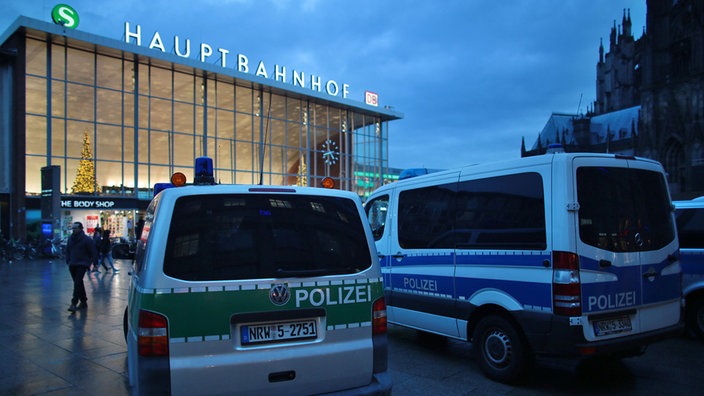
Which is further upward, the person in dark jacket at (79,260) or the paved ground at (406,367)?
the person in dark jacket at (79,260)

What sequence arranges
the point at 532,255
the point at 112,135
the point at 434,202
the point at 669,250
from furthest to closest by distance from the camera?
the point at 112,135, the point at 434,202, the point at 669,250, the point at 532,255

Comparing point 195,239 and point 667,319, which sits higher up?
point 195,239

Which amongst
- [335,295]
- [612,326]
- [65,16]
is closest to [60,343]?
[335,295]

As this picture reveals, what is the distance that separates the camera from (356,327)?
3488 millimetres

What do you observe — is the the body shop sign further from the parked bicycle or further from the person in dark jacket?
the person in dark jacket

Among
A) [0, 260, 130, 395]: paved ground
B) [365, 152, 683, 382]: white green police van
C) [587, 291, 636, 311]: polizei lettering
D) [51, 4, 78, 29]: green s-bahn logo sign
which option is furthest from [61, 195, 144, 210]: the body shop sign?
[587, 291, 636, 311]: polizei lettering

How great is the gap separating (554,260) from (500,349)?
4.04 feet

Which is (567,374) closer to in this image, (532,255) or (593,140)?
(532,255)

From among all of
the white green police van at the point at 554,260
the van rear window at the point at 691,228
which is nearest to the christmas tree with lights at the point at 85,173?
the white green police van at the point at 554,260

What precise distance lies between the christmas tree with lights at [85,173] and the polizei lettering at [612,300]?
30.9 metres

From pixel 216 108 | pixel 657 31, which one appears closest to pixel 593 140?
pixel 657 31

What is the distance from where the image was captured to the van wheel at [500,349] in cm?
499

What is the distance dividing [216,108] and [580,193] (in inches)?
1310

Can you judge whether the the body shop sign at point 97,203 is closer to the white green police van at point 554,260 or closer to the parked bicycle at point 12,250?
the parked bicycle at point 12,250
